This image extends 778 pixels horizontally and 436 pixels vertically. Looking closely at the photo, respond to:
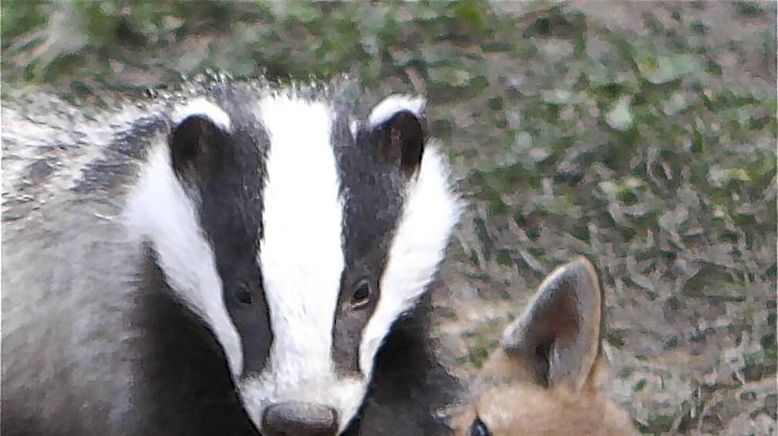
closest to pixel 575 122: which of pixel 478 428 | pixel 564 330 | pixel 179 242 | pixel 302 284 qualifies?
pixel 564 330

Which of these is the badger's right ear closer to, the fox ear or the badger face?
the badger face

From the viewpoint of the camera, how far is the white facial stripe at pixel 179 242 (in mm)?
2006

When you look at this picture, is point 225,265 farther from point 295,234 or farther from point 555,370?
point 555,370

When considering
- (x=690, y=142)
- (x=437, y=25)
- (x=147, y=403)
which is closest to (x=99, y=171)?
(x=147, y=403)

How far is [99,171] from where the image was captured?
2314 mm

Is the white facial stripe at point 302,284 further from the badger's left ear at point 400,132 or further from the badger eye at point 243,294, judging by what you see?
the badger's left ear at point 400,132

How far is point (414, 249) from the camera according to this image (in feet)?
6.99

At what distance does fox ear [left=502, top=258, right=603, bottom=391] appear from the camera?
2.13 m

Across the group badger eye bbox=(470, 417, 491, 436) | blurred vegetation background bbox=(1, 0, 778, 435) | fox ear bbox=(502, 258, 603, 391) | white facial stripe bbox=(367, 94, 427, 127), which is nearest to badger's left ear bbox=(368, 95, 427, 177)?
white facial stripe bbox=(367, 94, 427, 127)

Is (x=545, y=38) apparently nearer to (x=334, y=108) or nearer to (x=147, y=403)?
(x=334, y=108)

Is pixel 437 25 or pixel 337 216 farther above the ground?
pixel 337 216

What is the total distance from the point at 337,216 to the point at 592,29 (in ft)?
5.61

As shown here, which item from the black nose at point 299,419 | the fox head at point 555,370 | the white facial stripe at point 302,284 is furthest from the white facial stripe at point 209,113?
the fox head at point 555,370

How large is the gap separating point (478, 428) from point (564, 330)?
0.71ft
